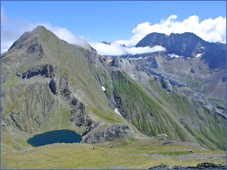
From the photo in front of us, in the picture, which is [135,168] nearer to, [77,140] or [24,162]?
[24,162]

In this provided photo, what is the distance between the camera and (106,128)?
160875mm

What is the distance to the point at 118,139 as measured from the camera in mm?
146000

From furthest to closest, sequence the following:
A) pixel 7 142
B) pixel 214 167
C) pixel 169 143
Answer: pixel 169 143
pixel 7 142
pixel 214 167

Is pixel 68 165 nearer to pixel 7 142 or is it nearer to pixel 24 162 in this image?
pixel 24 162

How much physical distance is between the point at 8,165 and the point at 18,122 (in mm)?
155458

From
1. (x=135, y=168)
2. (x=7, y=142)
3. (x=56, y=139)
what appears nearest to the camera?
(x=135, y=168)

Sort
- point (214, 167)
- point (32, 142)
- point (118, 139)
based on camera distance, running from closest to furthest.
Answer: point (214, 167)
point (118, 139)
point (32, 142)

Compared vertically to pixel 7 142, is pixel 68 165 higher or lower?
lower

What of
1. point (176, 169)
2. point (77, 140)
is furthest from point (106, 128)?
point (176, 169)

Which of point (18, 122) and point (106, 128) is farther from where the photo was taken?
point (18, 122)

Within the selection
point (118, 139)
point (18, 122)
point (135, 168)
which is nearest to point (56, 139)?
point (18, 122)

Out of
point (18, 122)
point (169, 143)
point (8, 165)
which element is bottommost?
point (169, 143)

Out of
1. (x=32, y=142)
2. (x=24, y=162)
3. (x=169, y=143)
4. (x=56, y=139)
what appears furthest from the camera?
(x=56, y=139)

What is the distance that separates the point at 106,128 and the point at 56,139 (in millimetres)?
53428
